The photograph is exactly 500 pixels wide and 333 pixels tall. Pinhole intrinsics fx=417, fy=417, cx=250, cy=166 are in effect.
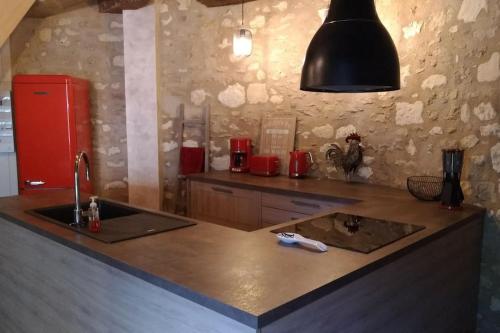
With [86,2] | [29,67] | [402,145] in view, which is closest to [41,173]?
[29,67]

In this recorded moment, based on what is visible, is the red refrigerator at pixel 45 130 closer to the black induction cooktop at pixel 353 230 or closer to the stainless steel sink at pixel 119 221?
the stainless steel sink at pixel 119 221

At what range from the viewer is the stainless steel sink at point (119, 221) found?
173cm

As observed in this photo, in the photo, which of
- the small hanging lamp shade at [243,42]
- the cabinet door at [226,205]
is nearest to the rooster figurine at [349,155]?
the cabinet door at [226,205]

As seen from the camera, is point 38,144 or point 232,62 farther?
point 232,62

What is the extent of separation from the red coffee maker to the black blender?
1.77 m

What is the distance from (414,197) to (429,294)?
0.82m

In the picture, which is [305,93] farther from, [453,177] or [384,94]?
[453,177]

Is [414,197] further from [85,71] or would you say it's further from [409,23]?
[85,71]

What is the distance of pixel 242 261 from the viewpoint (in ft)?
4.55

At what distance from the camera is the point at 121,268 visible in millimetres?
1391

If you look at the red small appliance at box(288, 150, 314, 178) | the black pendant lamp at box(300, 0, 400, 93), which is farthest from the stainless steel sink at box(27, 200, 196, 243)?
the red small appliance at box(288, 150, 314, 178)

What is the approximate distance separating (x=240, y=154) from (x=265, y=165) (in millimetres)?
341

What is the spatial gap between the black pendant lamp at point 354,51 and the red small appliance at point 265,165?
4.31 feet

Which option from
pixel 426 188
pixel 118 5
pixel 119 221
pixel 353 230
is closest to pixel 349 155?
pixel 426 188
